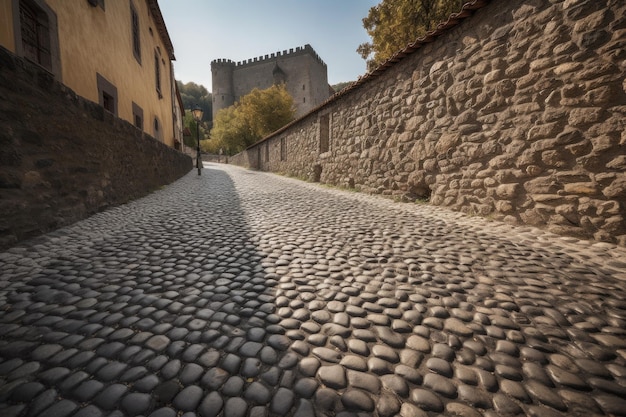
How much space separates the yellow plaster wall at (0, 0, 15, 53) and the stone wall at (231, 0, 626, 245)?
21.9 feet

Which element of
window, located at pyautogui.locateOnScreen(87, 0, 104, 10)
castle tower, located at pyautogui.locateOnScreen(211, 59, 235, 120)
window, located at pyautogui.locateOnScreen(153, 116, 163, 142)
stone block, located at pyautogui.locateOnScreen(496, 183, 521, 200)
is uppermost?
castle tower, located at pyautogui.locateOnScreen(211, 59, 235, 120)

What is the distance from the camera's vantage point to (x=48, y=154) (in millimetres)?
3109

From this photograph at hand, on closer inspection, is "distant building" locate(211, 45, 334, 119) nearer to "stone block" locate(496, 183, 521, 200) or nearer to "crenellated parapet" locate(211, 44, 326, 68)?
"crenellated parapet" locate(211, 44, 326, 68)

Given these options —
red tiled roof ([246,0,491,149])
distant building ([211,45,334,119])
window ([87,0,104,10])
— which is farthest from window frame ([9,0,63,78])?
distant building ([211,45,334,119])

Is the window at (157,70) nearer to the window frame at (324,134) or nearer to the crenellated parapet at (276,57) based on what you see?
the window frame at (324,134)

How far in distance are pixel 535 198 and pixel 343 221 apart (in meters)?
2.52

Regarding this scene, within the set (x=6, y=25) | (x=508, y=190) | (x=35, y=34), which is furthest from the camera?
(x=35, y=34)

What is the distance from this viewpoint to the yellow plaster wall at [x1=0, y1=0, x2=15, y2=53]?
390 centimetres

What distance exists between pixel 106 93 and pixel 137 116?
7.63ft

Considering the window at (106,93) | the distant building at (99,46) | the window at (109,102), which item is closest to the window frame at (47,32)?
the distant building at (99,46)

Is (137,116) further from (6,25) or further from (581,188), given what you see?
(581,188)

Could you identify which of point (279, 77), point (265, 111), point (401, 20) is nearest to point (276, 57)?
point (279, 77)

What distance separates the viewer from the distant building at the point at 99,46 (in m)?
4.65

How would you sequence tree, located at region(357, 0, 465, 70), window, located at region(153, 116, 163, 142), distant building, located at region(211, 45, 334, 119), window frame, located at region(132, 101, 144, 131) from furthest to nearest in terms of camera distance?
distant building, located at region(211, 45, 334, 119) → window, located at region(153, 116, 163, 142) → tree, located at region(357, 0, 465, 70) → window frame, located at region(132, 101, 144, 131)
